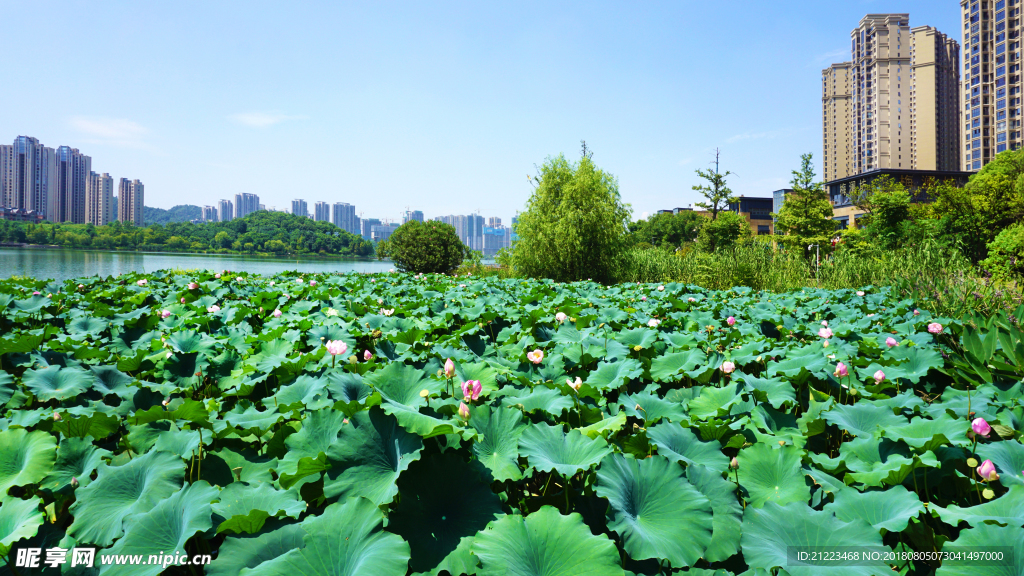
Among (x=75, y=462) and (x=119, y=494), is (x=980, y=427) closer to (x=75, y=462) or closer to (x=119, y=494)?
(x=119, y=494)

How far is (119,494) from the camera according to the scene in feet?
3.38

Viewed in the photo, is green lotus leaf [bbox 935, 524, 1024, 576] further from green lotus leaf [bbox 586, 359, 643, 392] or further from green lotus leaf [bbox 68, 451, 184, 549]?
green lotus leaf [bbox 68, 451, 184, 549]

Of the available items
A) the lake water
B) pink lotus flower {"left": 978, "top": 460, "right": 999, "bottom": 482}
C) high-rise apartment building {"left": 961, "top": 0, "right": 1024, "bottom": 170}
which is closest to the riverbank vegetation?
the lake water

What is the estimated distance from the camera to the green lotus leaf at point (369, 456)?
933 mm

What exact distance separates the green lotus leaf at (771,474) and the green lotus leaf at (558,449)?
41cm

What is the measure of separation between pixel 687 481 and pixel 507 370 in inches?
37.8

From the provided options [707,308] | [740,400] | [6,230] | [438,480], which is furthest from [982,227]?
[6,230]

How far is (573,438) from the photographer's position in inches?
44.6

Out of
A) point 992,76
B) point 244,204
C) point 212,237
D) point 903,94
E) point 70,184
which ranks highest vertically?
→ point 244,204

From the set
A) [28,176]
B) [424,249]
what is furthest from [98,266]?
[28,176]

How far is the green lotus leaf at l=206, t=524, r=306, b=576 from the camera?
74cm

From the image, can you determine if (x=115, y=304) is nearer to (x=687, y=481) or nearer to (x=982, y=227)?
(x=687, y=481)

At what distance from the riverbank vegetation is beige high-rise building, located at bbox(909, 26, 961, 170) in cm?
10088

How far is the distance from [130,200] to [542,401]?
157823 millimetres
